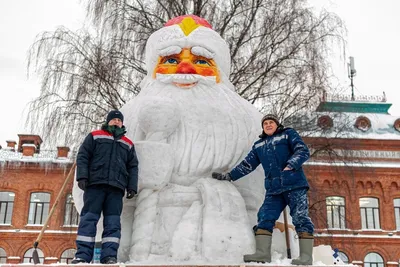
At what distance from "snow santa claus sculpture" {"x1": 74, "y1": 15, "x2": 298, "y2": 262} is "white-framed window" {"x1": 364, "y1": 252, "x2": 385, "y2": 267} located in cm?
2087

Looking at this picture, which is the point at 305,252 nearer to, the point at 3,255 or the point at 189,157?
the point at 189,157

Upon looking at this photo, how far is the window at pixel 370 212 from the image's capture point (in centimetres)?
2373

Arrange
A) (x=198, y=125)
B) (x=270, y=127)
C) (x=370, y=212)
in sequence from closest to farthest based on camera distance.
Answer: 1. (x=270, y=127)
2. (x=198, y=125)
3. (x=370, y=212)

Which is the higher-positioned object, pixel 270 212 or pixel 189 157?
pixel 189 157

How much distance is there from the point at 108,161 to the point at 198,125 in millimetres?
874

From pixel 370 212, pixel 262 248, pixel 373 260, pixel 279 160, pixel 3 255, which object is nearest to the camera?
pixel 262 248

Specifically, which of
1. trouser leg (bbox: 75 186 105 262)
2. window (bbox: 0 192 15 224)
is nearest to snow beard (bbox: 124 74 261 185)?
trouser leg (bbox: 75 186 105 262)

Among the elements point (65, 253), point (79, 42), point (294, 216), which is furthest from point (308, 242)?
point (65, 253)

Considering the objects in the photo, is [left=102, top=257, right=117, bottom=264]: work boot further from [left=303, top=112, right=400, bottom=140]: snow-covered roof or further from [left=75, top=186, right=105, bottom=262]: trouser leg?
[left=303, top=112, right=400, bottom=140]: snow-covered roof

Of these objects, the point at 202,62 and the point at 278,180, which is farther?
the point at 202,62

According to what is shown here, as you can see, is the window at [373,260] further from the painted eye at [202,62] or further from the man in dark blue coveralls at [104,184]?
the man in dark blue coveralls at [104,184]

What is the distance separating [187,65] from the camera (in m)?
4.58

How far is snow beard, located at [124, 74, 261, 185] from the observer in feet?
13.5

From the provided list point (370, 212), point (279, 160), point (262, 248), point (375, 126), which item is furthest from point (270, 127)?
point (375, 126)
